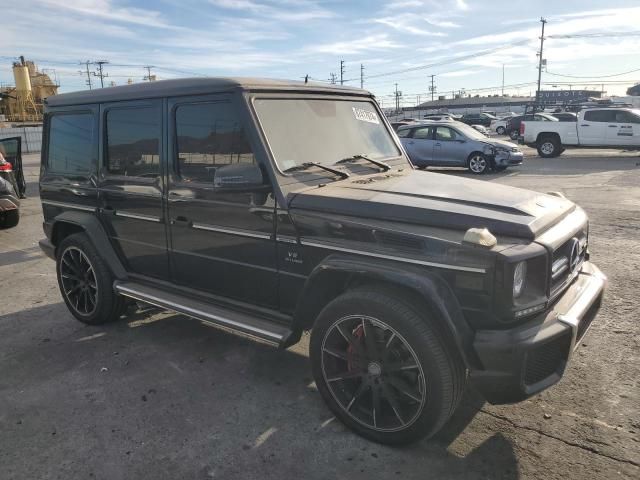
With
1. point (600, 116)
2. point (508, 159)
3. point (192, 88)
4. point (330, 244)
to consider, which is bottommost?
point (508, 159)

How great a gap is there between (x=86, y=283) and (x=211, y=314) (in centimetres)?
177

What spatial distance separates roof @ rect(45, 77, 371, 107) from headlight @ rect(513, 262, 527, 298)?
6.66ft

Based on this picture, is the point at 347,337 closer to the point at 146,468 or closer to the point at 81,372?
the point at 146,468

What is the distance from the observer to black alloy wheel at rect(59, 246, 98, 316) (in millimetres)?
4676

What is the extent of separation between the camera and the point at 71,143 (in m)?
4.72

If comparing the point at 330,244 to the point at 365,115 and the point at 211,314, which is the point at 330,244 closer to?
the point at 211,314

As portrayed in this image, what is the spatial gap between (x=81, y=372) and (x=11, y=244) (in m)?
5.22

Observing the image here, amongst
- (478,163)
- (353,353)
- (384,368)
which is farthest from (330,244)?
(478,163)

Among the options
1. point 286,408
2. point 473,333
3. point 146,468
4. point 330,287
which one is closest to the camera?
point 473,333

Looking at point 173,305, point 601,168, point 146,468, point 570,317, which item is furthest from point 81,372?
point 601,168

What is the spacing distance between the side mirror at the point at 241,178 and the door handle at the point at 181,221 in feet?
2.20

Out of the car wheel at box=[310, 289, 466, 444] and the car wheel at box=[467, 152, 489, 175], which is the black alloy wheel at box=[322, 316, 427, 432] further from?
the car wheel at box=[467, 152, 489, 175]

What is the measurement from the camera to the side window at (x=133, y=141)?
3941mm

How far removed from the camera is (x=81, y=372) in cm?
392
